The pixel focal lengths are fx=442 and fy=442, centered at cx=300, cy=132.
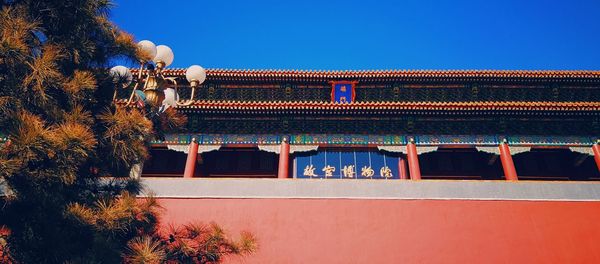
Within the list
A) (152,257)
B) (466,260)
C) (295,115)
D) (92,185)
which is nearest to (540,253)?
(466,260)

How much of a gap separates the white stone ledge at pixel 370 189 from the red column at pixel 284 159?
595 millimetres

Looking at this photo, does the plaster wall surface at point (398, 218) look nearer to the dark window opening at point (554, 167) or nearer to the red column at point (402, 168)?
the red column at point (402, 168)

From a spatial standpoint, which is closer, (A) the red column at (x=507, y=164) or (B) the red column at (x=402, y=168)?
(A) the red column at (x=507, y=164)

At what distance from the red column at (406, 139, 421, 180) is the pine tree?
15.6 ft

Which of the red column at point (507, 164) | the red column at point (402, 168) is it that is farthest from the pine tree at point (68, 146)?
the red column at point (507, 164)

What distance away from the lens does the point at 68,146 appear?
11.8 ft

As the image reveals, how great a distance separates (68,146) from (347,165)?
5.78 m

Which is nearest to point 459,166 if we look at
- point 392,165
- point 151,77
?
point 392,165

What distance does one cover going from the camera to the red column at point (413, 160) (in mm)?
8148

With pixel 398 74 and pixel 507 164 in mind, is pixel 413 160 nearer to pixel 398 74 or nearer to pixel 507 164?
pixel 507 164

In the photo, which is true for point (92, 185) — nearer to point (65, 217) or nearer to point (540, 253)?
point (65, 217)

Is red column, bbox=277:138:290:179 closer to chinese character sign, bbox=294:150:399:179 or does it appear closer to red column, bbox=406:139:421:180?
chinese character sign, bbox=294:150:399:179

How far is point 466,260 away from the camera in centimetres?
646

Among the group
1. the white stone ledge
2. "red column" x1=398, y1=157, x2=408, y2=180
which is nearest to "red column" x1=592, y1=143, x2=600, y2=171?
the white stone ledge
